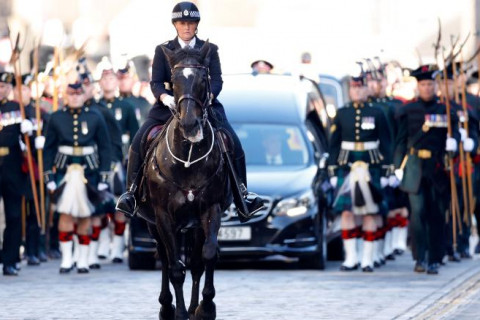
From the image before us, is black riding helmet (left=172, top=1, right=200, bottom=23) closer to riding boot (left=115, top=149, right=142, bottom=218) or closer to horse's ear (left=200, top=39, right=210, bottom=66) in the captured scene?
horse's ear (left=200, top=39, right=210, bottom=66)

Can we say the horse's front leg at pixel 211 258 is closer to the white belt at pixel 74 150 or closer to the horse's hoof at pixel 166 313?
the horse's hoof at pixel 166 313

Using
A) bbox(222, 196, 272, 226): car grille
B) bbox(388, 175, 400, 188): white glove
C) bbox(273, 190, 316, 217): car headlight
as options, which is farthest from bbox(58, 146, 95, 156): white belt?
bbox(388, 175, 400, 188): white glove

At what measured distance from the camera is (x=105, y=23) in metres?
64.3

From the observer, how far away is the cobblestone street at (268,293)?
56.0 ft

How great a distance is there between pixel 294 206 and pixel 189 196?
6.27m

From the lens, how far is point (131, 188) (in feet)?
54.2

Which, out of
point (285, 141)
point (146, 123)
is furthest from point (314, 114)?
point (146, 123)

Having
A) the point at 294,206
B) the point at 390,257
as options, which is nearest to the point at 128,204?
the point at 294,206

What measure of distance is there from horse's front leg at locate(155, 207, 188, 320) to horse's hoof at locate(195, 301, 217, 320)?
108mm

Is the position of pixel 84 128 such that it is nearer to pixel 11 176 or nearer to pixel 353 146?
pixel 11 176

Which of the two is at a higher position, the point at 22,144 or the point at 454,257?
the point at 22,144

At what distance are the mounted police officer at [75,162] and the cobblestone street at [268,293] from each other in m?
0.57

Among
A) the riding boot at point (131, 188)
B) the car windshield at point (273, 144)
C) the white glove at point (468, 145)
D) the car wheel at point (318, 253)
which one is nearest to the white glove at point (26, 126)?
the car windshield at point (273, 144)

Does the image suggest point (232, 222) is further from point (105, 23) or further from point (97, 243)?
point (105, 23)
